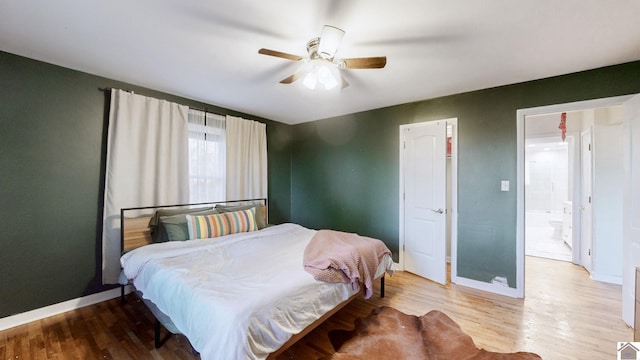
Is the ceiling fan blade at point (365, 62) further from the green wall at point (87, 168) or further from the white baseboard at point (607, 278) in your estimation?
the white baseboard at point (607, 278)

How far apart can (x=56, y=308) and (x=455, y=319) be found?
3.86 m

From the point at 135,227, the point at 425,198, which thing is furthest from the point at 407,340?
the point at 135,227

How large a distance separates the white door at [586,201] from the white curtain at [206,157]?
5.22 metres

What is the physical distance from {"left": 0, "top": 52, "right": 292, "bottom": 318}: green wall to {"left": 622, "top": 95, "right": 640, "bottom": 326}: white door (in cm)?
511

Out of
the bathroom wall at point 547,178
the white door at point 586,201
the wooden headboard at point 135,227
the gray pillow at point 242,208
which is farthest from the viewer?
the bathroom wall at point 547,178

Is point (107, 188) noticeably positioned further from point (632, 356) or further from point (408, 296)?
point (632, 356)

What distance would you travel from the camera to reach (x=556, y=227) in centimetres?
577

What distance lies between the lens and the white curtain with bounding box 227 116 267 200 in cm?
382

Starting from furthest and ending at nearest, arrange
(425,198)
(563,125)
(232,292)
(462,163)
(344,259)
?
1. (563,125)
2. (425,198)
3. (462,163)
4. (344,259)
5. (232,292)

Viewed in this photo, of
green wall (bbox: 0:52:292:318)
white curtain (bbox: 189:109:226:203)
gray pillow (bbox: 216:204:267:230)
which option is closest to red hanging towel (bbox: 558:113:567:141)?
gray pillow (bbox: 216:204:267:230)

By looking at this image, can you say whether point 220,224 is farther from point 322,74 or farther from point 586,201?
point 586,201

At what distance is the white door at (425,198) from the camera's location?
3232mm

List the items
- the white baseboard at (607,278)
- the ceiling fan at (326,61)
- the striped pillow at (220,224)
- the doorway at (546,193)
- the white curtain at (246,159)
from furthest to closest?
the doorway at (546,193) < the white curtain at (246,159) < the white baseboard at (607,278) < the striped pillow at (220,224) < the ceiling fan at (326,61)

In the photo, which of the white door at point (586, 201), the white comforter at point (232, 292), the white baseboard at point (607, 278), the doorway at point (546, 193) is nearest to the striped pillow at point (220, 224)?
the white comforter at point (232, 292)
